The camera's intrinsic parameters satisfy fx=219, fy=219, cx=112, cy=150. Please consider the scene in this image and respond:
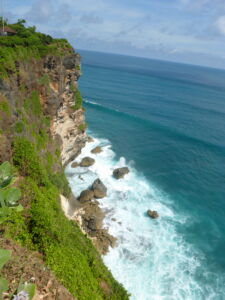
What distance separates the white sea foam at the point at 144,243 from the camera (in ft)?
66.8

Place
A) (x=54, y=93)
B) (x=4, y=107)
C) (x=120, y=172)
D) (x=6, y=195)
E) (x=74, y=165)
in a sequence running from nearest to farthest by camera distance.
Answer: (x=6, y=195) < (x=4, y=107) < (x=54, y=93) < (x=120, y=172) < (x=74, y=165)

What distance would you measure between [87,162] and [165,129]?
2529 centimetres

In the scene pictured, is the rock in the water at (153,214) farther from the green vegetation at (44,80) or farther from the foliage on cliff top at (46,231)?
the green vegetation at (44,80)

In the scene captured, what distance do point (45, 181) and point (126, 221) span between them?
12.9 metres

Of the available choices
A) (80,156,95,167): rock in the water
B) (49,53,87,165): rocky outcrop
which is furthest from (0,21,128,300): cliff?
(80,156,95,167): rock in the water

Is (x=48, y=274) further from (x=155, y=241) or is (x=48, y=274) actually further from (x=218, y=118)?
(x=218, y=118)

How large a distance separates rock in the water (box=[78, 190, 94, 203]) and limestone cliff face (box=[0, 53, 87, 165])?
732 cm

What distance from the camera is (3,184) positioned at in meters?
7.70

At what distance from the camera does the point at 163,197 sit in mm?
31859

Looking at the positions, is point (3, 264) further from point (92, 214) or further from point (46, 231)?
point (92, 214)

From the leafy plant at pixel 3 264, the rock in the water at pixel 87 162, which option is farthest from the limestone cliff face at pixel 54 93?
the leafy plant at pixel 3 264

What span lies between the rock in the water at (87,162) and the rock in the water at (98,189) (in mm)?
Result: 6272

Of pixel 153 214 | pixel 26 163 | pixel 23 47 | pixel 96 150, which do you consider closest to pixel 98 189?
pixel 153 214

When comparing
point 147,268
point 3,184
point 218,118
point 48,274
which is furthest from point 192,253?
point 218,118
